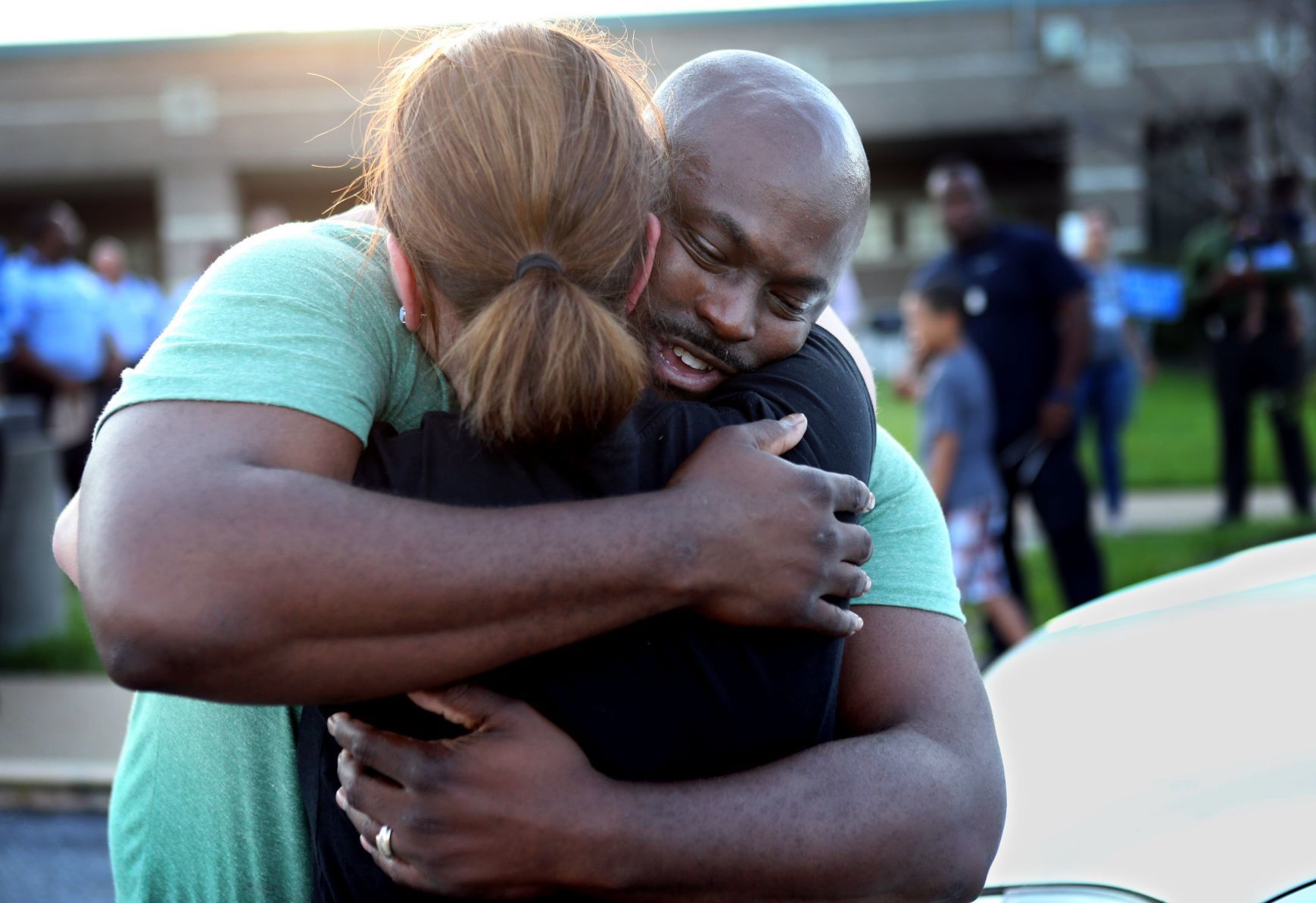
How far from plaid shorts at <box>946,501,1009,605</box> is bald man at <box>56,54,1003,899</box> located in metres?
4.37

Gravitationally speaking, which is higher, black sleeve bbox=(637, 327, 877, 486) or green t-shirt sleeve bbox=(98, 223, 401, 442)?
green t-shirt sleeve bbox=(98, 223, 401, 442)

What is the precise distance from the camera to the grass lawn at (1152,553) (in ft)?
24.9

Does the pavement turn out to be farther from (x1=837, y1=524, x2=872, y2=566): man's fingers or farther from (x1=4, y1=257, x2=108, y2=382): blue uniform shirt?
(x1=4, y1=257, x2=108, y2=382): blue uniform shirt

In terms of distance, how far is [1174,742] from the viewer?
2.12 m

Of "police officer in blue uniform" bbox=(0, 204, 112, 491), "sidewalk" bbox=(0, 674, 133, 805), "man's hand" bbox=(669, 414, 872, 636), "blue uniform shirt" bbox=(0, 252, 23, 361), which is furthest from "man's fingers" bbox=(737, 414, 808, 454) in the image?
"blue uniform shirt" bbox=(0, 252, 23, 361)

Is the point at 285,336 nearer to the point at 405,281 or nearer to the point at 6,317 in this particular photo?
the point at 405,281

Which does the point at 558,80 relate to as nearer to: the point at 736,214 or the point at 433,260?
the point at 433,260

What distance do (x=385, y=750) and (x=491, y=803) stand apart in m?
0.13

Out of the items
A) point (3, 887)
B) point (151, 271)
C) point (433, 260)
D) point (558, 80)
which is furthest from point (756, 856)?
point (151, 271)

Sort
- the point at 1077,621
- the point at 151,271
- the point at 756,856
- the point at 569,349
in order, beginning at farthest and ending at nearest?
the point at 151,271, the point at 1077,621, the point at 756,856, the point at 569,349

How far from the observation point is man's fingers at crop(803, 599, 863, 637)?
1.41 meters

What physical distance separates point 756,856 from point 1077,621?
1798mm

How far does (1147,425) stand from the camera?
627 inches

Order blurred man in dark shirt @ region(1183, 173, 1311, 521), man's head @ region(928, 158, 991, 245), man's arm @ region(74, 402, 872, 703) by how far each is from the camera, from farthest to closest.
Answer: blurred man in dark shirt @ region(1183, 173, 1311, 521) < man's head @ region(928, 158, 991, 245) < man's arm @ region(74, 402, 872, 703)
